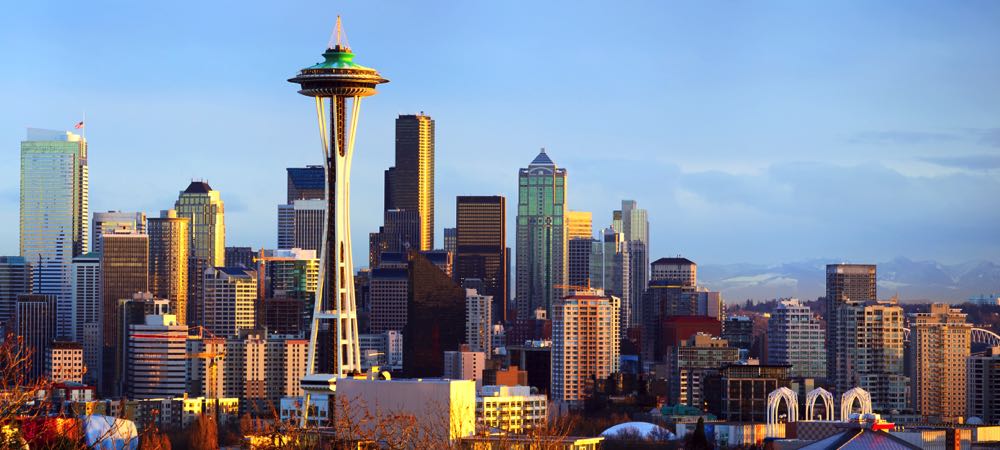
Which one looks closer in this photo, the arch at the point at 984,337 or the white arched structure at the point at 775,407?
the white arched structure at the point at 775,407

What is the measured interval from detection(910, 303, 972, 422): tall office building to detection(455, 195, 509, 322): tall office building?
55842 millimetres

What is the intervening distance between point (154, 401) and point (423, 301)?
4108 cm

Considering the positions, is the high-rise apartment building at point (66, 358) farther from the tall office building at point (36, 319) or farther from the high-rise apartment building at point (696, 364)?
the high-rise apartment building at point (696, 364)

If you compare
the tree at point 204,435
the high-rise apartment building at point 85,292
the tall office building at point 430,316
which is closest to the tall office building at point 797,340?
the tall office building at point 430,316

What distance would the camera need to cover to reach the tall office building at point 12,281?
502ft

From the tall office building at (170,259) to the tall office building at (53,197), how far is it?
8.36m

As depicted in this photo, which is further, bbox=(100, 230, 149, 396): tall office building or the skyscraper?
the skyscraper

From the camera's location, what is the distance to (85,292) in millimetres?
152875

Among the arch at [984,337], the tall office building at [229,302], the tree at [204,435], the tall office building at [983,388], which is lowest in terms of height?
the tree at [204,435]

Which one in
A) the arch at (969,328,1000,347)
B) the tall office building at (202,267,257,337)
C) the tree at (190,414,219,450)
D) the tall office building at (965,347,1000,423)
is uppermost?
the tall office building at (202,267,257,337)

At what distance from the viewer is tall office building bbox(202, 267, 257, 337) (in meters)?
141

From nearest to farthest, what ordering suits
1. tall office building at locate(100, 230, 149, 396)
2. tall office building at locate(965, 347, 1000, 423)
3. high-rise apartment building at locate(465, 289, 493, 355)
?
tall office building at locate(965, 347, 1000, 423) → tall office building at locate(100, 230, 149, 396) → high-rise apartment building at locate(465, 289, 493, 355)

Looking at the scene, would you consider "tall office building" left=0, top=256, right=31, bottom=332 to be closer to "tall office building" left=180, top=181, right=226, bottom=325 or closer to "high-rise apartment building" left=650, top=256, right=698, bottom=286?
"tall office building" left=180, top=181, right=226, bottom=325

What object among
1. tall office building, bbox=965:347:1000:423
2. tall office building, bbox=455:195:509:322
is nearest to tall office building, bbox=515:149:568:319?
tall office building, bbox=455:195:509:322
